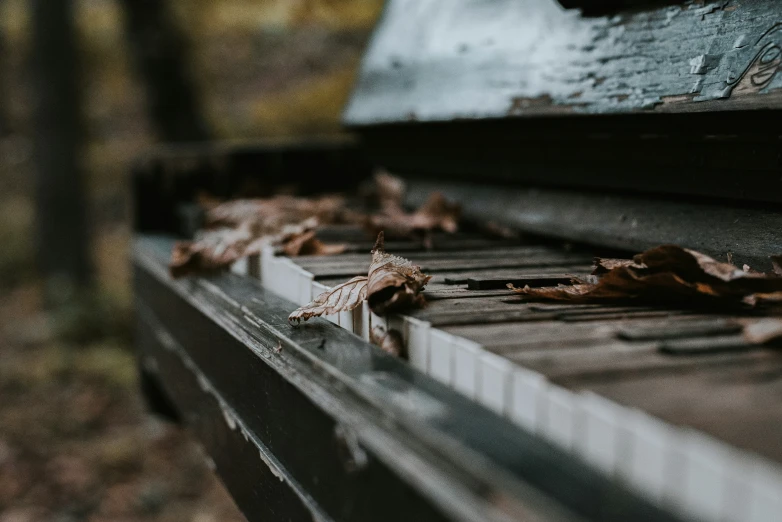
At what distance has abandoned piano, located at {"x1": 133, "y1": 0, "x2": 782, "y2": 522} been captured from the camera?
0.64 m

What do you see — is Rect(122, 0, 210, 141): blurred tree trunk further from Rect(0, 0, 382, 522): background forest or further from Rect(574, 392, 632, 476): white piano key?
Rect(574, 392, 632, 476): white piano key

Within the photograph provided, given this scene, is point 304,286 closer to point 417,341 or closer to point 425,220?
point 417,341

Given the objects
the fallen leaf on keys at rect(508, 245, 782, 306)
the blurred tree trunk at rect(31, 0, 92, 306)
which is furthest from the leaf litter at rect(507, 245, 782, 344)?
the blurred tree trunk at rect(31, 0, 92, 306)

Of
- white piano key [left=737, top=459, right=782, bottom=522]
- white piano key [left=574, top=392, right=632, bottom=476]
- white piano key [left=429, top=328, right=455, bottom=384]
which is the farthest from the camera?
white piano key [left=429, top=328, right=455, bottom=384]

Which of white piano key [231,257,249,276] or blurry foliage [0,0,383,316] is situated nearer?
white piano key [231,257,249,276]

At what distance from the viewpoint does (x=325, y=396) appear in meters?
0.96

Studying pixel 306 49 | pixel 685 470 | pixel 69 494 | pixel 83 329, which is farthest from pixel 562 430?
pixel 306 49

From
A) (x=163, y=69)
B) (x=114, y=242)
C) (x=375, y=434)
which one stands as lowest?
(x=114, y=242)

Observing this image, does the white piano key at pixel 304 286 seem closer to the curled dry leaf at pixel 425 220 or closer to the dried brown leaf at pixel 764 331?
the curled dry leaf at pixel 425 220

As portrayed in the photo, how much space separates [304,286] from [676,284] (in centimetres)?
65

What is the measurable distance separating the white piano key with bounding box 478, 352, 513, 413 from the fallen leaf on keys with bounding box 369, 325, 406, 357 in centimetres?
23

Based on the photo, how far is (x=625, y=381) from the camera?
2.38 ft

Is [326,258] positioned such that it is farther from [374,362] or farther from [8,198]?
[8,198]

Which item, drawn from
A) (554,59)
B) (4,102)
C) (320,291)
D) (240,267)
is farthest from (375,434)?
(4,102)
